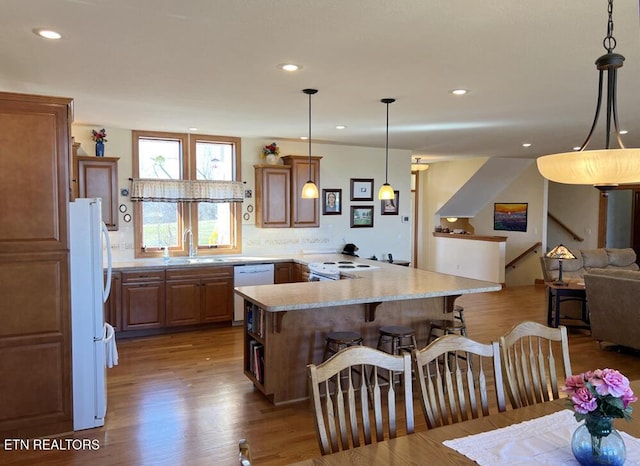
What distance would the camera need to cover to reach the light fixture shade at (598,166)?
5.06ft

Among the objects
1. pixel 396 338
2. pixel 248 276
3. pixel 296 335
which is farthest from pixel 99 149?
pixel 396 338

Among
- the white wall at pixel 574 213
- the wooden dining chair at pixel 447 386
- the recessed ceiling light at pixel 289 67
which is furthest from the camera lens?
the white wall at pixel 574 213

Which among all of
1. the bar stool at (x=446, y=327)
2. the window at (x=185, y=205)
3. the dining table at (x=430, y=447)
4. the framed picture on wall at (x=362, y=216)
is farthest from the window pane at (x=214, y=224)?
the dining table at (x=430, y=447)

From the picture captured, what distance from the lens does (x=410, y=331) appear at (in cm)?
389

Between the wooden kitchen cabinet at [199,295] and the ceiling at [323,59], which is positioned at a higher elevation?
the ceiling at [323,59]

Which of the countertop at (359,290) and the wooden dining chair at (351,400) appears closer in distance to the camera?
the wooden dining chair at (351,400)

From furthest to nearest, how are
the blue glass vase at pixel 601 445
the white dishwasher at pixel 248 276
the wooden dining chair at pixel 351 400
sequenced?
the white dishwasher at pixel 248 276, the wooden dining chair at pixel 351 400, the blue glass vase at pixel 601 445

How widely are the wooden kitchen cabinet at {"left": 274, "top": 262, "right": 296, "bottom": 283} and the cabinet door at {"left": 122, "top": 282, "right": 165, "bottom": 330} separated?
1.45 m

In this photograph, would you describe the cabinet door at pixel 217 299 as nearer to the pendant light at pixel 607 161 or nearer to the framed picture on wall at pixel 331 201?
the framed picture on wall at pixel 331 201

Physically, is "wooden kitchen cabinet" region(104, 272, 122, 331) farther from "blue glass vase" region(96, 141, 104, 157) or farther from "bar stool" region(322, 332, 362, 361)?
"bar stool" region(322, 332, 362, 361)

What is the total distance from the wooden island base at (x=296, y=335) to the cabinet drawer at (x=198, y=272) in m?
1.90

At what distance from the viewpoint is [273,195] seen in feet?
21.2

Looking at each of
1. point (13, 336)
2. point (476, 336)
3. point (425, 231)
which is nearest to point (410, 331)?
point (476, 336)

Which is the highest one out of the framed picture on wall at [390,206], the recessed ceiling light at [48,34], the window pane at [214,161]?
the recessed ceiling light at [48,34]
